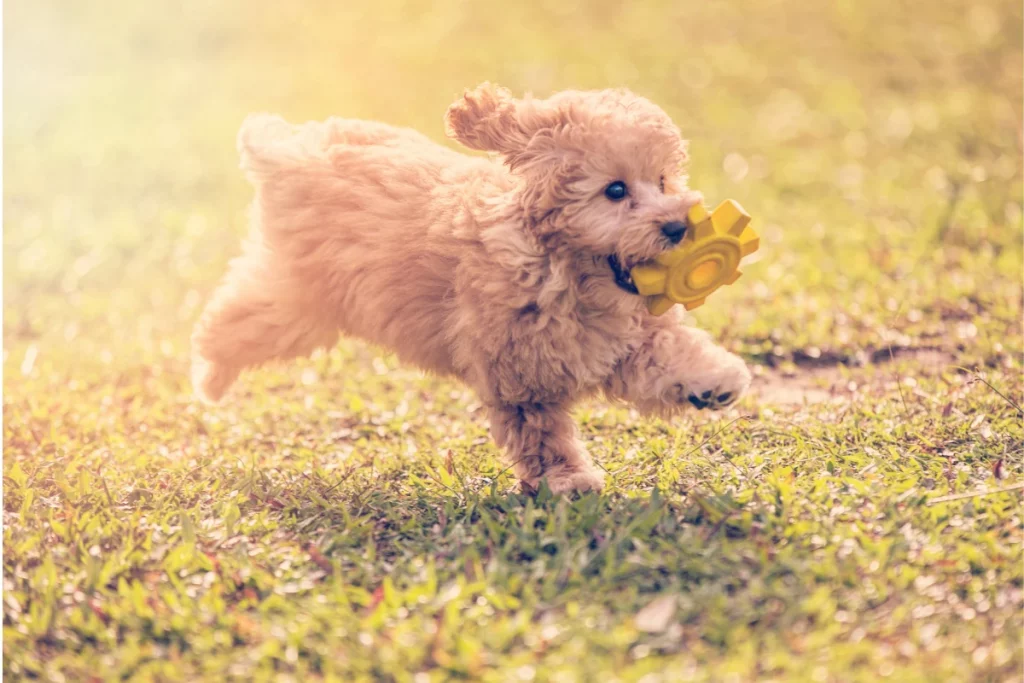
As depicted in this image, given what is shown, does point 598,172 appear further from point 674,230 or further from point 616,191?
point 674,230

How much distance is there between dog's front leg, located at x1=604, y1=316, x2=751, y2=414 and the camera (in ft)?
11.8

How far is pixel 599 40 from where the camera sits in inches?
434

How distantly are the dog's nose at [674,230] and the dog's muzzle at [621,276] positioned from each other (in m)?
0.19

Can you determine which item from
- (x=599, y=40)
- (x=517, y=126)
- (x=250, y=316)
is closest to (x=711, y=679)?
(x=517, y=126)

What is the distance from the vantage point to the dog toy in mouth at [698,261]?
11.5 feet

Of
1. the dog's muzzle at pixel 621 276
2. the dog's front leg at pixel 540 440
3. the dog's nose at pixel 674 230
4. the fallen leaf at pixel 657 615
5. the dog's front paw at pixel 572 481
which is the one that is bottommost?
the fallen leaf at pixel 657 615

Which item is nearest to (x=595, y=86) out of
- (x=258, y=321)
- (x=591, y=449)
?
(x=258, y=321)

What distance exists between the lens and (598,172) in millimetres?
3502

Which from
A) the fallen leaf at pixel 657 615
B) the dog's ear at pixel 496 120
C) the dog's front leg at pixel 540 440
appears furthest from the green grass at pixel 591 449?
the dog's ear at pixel 496 120

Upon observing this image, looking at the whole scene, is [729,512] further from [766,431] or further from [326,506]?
[326,506]

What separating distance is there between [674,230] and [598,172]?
0.29 meters

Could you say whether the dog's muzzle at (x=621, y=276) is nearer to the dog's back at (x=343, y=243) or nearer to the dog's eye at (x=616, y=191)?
the dog's eye at (x=616, y=191)

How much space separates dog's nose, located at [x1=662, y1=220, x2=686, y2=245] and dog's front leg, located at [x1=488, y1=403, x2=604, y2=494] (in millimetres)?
767

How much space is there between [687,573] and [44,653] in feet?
5.94
